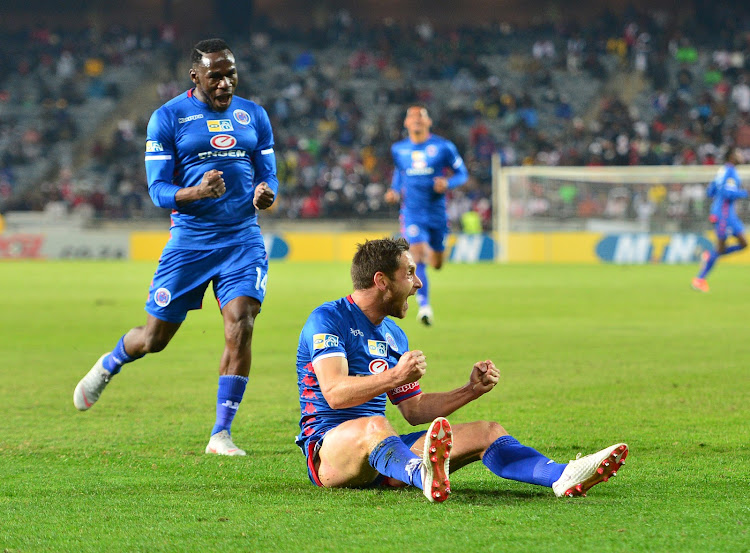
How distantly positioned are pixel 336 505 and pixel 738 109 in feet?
109

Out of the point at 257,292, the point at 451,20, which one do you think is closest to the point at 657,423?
the point at 257,292

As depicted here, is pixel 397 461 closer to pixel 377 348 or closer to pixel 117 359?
pixel 377 348

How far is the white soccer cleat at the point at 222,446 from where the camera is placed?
5441 mm

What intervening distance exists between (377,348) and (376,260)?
0.40 meters

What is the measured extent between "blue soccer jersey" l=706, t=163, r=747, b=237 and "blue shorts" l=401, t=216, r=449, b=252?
6715mm

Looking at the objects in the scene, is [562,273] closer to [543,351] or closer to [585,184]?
[585,184]

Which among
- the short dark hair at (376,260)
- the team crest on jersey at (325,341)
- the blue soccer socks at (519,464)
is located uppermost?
the short dark hair at (376,260)

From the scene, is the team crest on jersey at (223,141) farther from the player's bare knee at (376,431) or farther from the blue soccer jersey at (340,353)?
the player's bare knee at (376,431)

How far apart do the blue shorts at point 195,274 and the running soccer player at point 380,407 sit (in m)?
1.66

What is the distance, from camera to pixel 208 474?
4.89 meters

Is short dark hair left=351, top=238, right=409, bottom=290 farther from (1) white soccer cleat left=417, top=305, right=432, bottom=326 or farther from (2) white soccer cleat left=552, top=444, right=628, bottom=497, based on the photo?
(1) white soccer cleat left=417, top=305, right=432, bottom=326

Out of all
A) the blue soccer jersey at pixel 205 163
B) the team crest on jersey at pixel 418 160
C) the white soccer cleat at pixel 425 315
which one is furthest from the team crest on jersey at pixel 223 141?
the team crest on jersey at pixel 418 160

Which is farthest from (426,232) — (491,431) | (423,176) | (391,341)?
(491,431)

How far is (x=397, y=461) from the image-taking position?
4070mm
